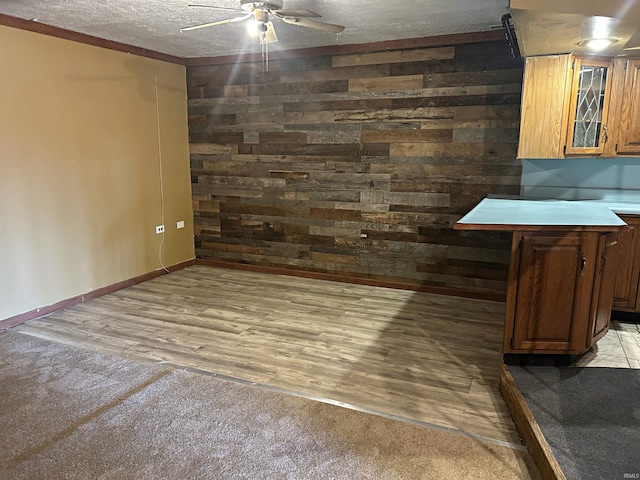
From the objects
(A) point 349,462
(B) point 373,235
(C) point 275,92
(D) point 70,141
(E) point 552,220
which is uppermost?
(C) point 275,92

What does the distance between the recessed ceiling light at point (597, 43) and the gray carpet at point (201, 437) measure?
8.84ft

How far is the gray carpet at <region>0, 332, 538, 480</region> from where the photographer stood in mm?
2098

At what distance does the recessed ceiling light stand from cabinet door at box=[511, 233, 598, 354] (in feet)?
4.59

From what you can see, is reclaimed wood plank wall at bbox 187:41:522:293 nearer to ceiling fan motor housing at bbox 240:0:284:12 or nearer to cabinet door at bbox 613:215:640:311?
cabinet door at bbox 613:215:640:311

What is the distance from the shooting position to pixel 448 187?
14.7ft

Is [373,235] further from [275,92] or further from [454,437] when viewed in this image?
[454,437]

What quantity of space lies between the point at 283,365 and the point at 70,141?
2.87 meters

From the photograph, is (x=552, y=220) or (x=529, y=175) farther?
(x=529, y=175)

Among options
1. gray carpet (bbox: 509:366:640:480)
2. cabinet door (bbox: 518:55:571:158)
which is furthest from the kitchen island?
cabinet door (bbox: 518:55:571:158)

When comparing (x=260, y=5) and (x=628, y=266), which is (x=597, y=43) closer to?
(x=628, y=266)

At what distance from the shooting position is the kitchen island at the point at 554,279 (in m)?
2.69

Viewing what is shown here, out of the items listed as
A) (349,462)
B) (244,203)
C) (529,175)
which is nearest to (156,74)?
(244,203)

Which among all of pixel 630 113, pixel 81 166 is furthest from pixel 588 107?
pixel 81 166

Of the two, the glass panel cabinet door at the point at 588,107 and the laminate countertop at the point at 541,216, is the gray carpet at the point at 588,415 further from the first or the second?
the glass panel cabinet door at the point at 588,107
